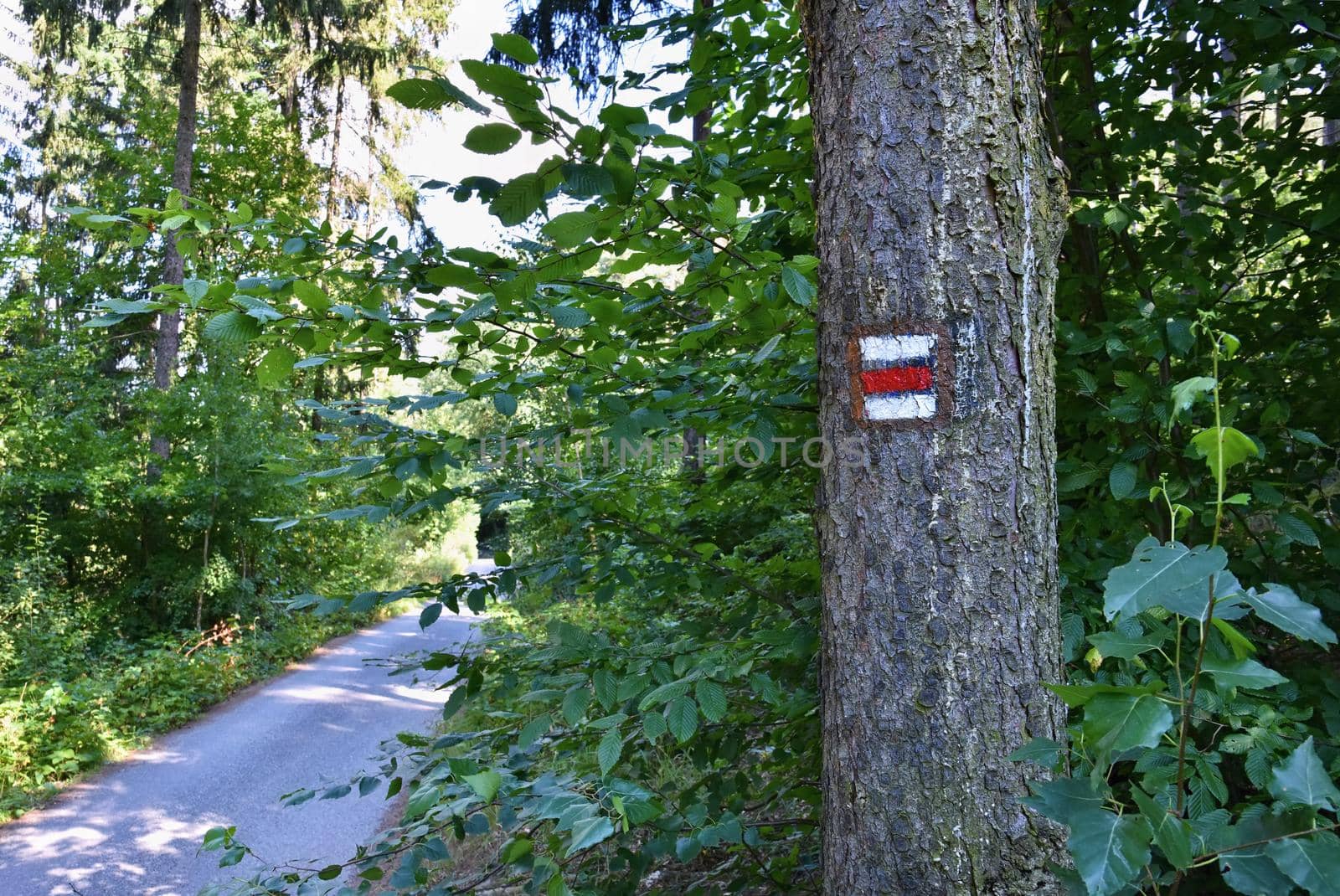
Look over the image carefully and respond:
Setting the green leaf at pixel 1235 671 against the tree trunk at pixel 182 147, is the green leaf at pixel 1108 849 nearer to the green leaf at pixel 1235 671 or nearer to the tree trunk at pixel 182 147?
the green leaf at pixel 1235 671

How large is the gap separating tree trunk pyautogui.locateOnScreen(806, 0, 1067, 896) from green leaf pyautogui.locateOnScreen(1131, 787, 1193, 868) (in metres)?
0.40

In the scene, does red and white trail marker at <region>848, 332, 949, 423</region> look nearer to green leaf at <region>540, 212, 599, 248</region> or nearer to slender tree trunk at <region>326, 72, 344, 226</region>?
green leaf at <region>540, 212, 599, 248</region>

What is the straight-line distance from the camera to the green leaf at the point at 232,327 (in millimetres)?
1471

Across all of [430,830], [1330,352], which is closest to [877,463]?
[430,830]

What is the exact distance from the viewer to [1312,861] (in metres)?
0.75

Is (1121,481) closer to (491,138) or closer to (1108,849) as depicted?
(1108,849)

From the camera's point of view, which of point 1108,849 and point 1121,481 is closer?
point 1108,849

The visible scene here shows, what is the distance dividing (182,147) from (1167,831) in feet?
47.6

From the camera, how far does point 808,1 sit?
1.45 meters

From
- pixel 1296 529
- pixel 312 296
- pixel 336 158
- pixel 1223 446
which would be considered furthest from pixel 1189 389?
pixel 336 158

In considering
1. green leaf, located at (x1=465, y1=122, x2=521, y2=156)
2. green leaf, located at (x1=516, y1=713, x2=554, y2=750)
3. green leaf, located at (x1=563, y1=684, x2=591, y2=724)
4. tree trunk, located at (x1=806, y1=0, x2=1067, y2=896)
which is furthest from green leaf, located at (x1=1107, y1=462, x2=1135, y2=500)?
green leaf, located at (x1=465, y1=122, x2=521, y2=156)

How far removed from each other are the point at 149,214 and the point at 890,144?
1440mm

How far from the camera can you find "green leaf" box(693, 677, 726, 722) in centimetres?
140

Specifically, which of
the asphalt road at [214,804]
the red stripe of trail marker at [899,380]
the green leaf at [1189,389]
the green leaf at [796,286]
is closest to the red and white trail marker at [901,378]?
the red stripe of trail marker at [899,380]
